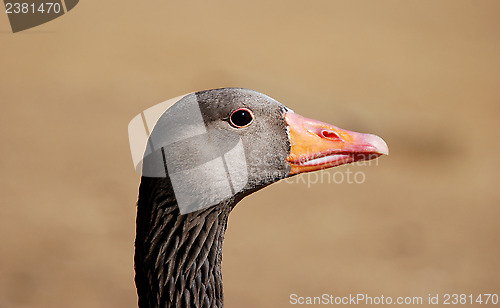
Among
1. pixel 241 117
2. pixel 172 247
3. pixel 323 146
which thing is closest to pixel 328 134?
pixel 323 146

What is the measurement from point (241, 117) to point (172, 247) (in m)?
0.68

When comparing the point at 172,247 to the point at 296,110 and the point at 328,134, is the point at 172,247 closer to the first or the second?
the point at 328,134

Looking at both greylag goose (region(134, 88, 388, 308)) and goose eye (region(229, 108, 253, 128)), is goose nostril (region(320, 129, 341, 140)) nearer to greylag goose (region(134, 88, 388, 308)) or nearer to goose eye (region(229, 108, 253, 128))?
greylag goose (region(134, 88, 388, 308))

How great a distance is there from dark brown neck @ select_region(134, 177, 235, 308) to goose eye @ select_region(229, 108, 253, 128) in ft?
1.22

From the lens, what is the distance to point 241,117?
8.52ft

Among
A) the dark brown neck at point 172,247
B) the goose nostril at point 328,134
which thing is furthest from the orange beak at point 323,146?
the dark brown neck at point 172,247

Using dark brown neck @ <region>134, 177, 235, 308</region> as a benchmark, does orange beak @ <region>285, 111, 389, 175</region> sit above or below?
above

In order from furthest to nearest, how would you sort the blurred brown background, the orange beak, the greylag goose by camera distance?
the blurred brown background
the orange beak
the greylag goose

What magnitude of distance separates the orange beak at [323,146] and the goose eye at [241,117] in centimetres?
19

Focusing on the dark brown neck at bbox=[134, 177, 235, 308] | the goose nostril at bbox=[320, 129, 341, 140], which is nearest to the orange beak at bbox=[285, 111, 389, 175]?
the goose nostril at bbox=[320, 129, 341, 140]

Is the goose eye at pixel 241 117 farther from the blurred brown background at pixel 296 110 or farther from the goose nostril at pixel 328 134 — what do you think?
the blurred brown background at pixel 296 110

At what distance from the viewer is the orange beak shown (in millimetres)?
2633

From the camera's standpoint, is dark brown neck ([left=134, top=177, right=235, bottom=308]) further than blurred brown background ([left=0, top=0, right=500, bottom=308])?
No

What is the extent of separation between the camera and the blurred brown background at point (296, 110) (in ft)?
18.6
